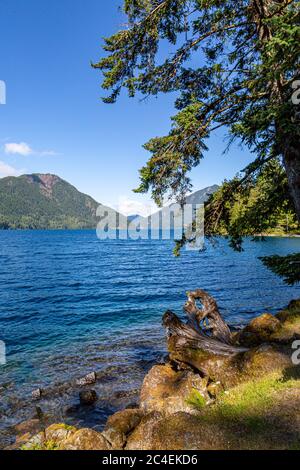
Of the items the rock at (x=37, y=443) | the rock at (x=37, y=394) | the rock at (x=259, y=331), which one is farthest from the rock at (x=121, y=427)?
the rock at (x=37, y=394)

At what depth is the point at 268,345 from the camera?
9.73 meters

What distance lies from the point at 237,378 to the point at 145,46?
12022 millimetres

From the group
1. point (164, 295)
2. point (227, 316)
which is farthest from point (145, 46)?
point (164, 295)

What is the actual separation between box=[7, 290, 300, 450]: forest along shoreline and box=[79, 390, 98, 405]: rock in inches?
1.6

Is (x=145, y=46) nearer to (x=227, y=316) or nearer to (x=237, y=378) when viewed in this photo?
(x=237, y=378)

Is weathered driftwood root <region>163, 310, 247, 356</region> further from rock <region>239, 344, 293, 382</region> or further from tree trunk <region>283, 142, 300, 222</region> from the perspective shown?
tree trunk <region>283, 142, 300, 222</region>

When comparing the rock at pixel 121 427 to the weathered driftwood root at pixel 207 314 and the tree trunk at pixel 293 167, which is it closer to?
the weathered driftwood root at pixel 207 314

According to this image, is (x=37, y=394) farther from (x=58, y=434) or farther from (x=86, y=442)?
(x=86, y=442)

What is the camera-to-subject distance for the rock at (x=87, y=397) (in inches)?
505

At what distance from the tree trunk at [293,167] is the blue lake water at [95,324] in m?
3.64

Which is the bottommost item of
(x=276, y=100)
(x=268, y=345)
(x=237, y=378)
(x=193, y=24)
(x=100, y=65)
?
(x=237, y=378)

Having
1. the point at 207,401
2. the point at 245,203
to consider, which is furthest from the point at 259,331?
the point at 245,203

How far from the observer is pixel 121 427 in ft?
24.1
